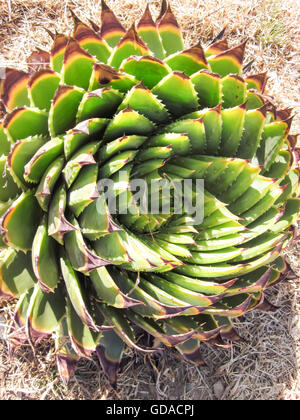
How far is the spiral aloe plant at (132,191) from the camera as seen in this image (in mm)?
1479

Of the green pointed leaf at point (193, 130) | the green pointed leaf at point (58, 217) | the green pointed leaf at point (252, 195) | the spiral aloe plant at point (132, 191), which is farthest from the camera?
the green pointed leaf at point (252, 195)

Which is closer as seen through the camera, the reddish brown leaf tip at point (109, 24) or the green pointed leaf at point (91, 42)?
the green pointed leaf at point (91, 42)

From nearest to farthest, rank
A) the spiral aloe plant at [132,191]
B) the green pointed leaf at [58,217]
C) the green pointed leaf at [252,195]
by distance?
the green pointed leaf at [58,217], the spiral aloe plant at [132,191], the green pointed leaf at [252,195]

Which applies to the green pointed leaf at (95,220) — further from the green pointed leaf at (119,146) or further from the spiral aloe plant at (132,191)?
the green pointed leaf at (119,146)

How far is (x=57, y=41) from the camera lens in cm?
156

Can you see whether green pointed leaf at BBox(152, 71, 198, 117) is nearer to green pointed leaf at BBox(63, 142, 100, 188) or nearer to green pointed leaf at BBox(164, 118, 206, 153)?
green pointed leaf at BBox(164, 118, 206, 153)

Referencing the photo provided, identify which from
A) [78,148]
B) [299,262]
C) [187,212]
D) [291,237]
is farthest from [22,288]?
[299,262]

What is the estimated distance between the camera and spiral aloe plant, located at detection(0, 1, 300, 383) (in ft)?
4.85

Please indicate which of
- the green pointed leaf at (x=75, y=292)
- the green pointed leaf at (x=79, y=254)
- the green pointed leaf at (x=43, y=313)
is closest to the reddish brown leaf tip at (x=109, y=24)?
the green pointed leaf at (x=79, y=254)

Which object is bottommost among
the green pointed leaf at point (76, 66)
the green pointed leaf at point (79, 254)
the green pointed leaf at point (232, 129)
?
the green pointed leaf at point (79, 254)

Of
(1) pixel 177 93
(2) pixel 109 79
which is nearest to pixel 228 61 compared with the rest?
(1) pixel 177 93

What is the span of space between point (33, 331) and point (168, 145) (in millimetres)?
780

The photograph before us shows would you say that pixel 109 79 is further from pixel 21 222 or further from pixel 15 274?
pixel 15 274

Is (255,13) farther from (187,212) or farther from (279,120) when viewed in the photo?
(187,212)
